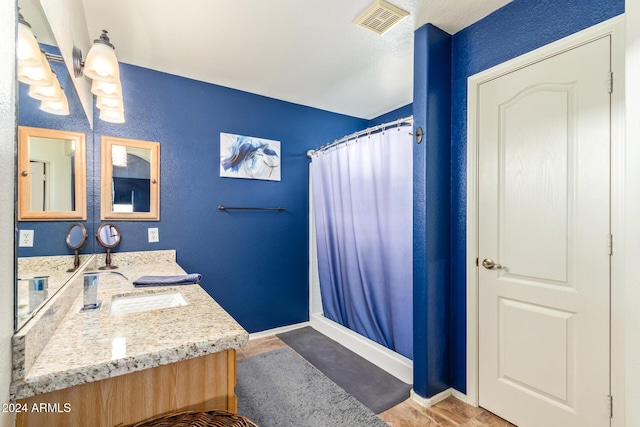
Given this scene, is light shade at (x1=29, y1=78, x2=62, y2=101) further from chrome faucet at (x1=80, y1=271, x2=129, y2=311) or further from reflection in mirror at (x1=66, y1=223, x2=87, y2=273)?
chrome faucet at (x1=80, y1=271, x2=129, y2=311)

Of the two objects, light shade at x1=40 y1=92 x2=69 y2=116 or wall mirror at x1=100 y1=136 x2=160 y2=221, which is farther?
wall mirror at x1=100 y1=136 x2=160 y2=221

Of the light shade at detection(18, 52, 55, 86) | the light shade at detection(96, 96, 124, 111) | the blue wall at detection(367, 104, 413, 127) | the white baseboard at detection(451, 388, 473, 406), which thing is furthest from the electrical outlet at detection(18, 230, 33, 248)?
the blue wall at detection(367, 104, 413, 127)

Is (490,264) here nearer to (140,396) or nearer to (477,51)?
(477,51)

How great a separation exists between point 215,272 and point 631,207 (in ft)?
8.81

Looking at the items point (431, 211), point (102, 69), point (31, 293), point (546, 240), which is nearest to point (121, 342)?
point (31, 293)

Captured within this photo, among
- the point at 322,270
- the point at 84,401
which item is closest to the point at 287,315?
the point at 322,270

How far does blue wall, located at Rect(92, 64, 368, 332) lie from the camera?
95.8 inches

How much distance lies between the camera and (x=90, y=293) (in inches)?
56.5

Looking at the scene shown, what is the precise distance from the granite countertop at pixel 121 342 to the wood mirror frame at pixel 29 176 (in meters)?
0.38

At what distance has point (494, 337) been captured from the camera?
70.3 inches

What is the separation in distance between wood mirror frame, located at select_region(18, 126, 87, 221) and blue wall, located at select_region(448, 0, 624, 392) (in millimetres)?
2066

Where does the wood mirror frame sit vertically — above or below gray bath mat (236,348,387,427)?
above

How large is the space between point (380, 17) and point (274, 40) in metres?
0.72

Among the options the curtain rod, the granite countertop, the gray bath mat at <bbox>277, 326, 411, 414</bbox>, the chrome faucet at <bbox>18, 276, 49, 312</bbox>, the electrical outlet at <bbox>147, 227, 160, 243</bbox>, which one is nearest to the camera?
the granite countertop
